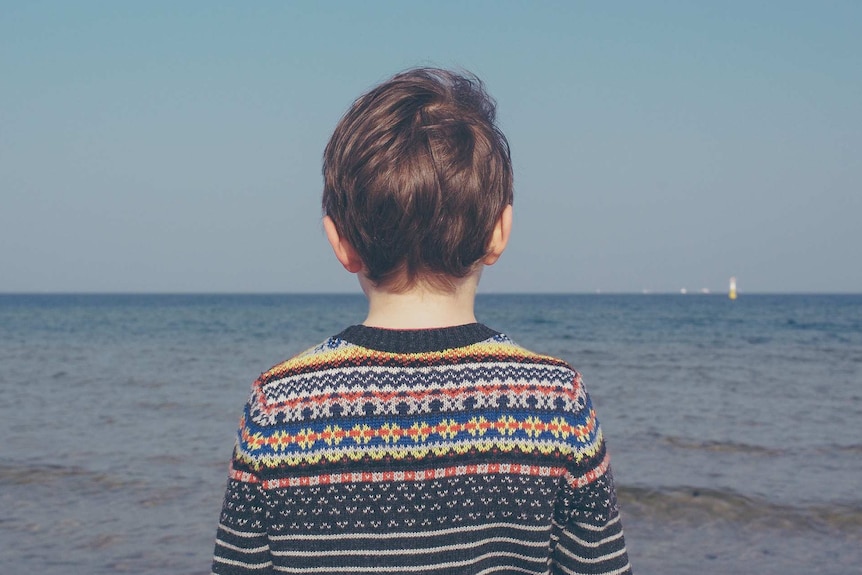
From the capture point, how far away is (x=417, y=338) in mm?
1412

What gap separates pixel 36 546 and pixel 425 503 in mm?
4695

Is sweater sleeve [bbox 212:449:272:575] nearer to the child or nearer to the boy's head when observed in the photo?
the child

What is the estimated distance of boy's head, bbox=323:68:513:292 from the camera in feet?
4.48

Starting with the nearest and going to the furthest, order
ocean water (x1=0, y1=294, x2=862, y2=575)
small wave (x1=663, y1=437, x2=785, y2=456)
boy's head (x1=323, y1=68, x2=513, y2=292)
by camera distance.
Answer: boy's head (x1=323, y1=68, x2=513, y2=292)
ocean water (x1=0, y1=294, x2=862, y2=575)
small wave (x1=663, y1=437, x2=785, y2=456)

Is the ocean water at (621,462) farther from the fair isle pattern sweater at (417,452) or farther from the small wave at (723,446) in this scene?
the fair isle pattern sweater at (417,452)

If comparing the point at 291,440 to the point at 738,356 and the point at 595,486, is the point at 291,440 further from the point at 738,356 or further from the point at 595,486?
the point at 738,356

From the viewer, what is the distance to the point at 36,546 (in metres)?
5.24

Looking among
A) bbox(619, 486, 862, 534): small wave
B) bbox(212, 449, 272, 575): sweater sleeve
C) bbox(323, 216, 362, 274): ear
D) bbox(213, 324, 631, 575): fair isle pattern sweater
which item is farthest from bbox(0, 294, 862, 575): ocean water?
bbox(323, 216, 362, 274): ear

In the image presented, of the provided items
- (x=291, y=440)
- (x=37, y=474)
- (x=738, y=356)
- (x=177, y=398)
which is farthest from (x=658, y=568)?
(x=738, y=356)

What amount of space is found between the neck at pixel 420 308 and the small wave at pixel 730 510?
16.0 ft

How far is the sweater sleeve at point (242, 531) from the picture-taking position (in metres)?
1.46

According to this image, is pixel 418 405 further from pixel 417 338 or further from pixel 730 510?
pixel 730 510

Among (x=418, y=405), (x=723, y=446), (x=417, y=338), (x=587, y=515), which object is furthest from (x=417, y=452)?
(x=723, y=446)

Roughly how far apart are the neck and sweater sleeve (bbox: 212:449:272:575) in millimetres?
347
